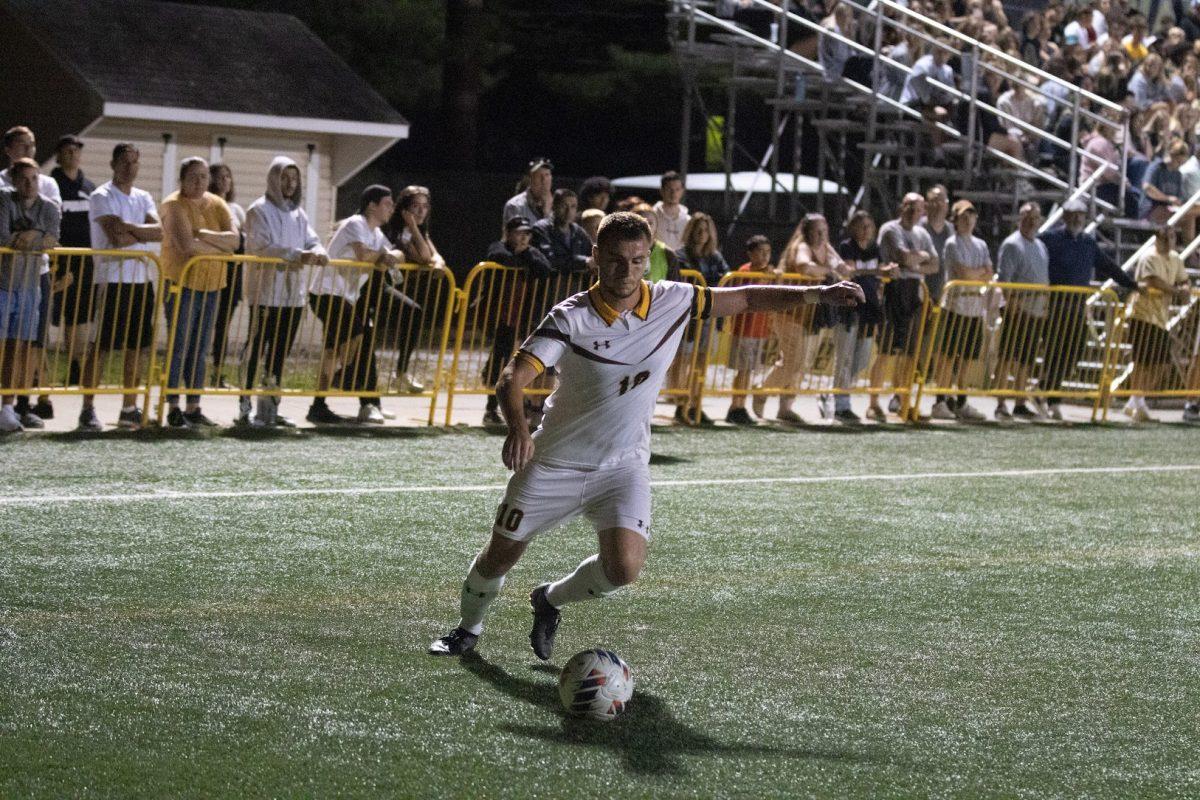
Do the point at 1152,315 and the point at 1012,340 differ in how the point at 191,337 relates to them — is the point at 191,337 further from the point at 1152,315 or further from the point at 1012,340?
the point at 1152,315

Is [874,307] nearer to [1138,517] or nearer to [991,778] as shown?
[1138,517]

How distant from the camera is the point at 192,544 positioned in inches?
345

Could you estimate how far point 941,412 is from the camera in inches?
648

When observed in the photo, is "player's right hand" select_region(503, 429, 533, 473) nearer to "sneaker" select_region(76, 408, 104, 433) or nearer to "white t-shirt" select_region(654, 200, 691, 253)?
"sneaker" select_region(76, 408, 104, 433)

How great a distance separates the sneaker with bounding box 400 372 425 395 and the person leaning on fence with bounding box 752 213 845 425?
10.0 feet

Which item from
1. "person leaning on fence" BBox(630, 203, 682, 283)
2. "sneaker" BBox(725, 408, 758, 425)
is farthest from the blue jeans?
"sneaker" BBox(725, 408, 758, 425)

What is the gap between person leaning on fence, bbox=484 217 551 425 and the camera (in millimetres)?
13953

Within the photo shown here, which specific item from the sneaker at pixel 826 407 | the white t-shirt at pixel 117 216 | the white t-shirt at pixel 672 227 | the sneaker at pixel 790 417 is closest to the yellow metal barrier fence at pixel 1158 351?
the sneaker at pixel 826 407

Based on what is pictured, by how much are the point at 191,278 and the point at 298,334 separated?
101cm

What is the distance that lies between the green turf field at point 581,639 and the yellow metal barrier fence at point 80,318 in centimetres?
79

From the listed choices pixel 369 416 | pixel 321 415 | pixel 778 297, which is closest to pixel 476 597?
pixel 778 297

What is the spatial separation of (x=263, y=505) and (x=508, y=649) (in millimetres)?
3383

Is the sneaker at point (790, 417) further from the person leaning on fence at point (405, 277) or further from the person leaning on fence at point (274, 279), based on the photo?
the person leaning on fence at point (274, 279)

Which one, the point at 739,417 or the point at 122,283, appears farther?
the point at 739,417
